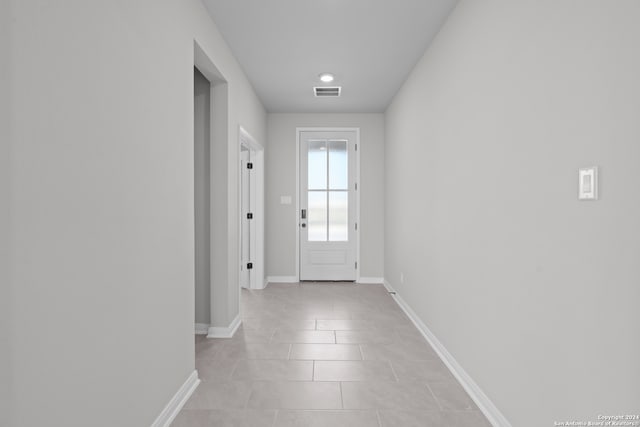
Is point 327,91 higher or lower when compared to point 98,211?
higher

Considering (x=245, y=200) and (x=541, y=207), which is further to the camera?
(x=245, y=200)

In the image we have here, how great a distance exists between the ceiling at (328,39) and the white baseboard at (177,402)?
260 cm

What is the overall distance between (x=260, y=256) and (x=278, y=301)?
914 mm

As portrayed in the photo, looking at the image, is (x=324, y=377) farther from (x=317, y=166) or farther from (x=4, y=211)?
(x=317, y=166)

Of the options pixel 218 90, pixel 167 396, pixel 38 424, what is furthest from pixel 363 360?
pixel 218 90

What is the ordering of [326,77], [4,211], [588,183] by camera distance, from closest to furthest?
1. [4,211]
2. [588,183]
3. [326,77]

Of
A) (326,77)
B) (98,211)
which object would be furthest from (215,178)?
(98,211)

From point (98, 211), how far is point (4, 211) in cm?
42

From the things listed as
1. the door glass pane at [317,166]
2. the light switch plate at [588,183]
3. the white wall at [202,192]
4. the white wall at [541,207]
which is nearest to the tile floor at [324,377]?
the white wall at [541,207]

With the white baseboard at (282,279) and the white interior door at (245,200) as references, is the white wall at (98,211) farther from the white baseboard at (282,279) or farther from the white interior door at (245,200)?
the white baseboard at (282,279)

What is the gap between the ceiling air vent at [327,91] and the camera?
4793 mm

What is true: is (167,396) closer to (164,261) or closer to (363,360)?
(164,261)

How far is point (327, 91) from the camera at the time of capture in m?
4.92

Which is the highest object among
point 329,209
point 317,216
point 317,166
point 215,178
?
point 317,166
